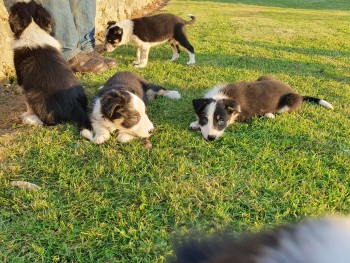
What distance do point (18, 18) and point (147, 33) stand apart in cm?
319

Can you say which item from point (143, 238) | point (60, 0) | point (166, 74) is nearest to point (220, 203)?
point (143, 238)

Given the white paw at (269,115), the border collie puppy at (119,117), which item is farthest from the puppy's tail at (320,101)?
the border collie puppy at (119,117)

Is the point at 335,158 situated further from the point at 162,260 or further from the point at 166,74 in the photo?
the point at 166,74

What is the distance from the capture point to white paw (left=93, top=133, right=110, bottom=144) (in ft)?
12.3

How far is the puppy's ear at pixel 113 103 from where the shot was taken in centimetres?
386

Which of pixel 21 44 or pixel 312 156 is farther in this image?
pixel 21 44

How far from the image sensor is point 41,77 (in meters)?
4.01

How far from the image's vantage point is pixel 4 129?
4113 mm

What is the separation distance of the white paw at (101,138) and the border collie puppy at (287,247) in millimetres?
2818

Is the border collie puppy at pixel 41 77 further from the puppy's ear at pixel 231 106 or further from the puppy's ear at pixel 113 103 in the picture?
the puppy's ear at pixel 231 106

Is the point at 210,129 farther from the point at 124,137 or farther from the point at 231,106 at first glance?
the point at 124,137

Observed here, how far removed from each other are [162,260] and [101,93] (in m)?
2.63

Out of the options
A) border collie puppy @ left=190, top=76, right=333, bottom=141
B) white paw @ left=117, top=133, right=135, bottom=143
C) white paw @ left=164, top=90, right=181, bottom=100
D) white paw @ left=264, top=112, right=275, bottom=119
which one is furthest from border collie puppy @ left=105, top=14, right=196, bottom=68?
white paw @ left=117, top=133, right=135, bottom=143

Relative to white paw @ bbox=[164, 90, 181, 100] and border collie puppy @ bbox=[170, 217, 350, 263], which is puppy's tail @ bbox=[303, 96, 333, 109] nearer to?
white paw @ bbox=[164, 90, 181, 100]
